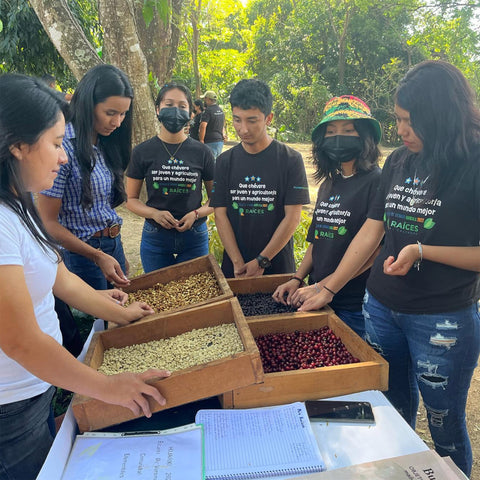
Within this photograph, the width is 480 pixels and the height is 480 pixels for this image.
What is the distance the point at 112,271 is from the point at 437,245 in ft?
5.27

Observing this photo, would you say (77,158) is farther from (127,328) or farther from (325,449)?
(325,449)

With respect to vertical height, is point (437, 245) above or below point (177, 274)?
above

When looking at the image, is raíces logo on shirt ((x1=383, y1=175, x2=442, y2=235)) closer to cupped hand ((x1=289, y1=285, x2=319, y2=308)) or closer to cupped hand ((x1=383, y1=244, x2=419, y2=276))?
cupped hand ((x1=383, y1=244, x2=419, y2=276))

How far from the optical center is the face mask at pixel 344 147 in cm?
218

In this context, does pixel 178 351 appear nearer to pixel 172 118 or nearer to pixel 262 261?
pixel 262 261

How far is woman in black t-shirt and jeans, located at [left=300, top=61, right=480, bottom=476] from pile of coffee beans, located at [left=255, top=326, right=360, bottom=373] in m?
0.31

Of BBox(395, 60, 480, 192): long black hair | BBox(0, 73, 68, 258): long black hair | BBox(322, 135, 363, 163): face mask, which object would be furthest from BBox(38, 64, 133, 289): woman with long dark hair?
BBox(395, 60, 480, 192): long black hair

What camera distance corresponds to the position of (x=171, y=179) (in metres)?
3.02

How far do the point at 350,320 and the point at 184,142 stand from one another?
1754mm

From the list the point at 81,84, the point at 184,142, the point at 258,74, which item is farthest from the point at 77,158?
the point at 258,74

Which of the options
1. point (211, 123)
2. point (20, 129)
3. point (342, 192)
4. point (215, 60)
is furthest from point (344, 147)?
point (215, 60)

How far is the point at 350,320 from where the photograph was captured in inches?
90.0

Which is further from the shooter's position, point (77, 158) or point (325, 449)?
point (77, 158)

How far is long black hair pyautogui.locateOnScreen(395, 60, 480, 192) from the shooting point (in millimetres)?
1647
